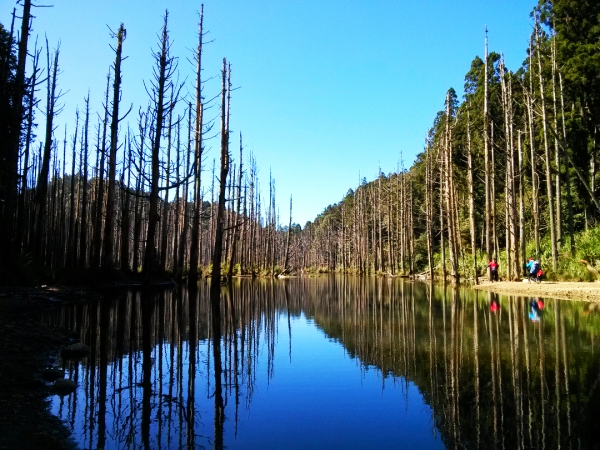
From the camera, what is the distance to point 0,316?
7.88 m

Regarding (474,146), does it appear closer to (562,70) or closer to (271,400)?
(562,70)

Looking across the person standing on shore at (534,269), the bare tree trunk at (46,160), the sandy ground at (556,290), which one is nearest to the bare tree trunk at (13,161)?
the bare tree trunk at (46,160)

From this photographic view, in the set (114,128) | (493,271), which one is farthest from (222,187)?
(493,271)

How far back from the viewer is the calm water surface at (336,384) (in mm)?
3879

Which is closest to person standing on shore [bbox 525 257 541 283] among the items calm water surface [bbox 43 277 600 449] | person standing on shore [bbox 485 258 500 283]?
person standing on shore [bbox 485 258 500 283]

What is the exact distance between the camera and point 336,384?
5.69m

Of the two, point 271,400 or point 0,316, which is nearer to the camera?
point 271,400

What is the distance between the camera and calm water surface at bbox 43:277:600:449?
12.7 ft

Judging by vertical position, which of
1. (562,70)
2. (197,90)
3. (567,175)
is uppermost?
(562,70)

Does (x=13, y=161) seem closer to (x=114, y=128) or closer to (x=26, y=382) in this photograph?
(x=114, y=128)

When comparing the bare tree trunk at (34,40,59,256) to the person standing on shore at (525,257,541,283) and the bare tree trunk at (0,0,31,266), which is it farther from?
the person standing on shore at (525,257,541,283)

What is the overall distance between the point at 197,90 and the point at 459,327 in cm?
1665

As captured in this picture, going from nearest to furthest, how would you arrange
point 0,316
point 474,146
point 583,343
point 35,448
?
point 35,448
point 583,343
point 0,316
point 474,146

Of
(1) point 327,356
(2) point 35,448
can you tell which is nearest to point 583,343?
(1) point 327,356
